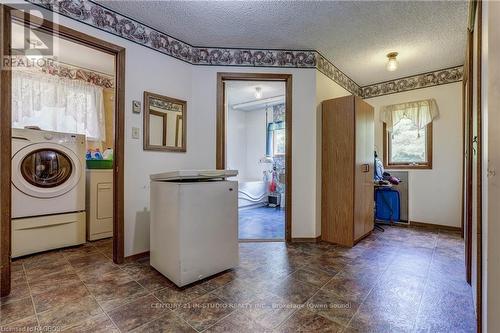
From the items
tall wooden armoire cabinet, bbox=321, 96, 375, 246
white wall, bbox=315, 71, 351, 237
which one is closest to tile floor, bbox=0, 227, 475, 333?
tall wooden armoire cabinet, bbox=321, 96, 375, 246

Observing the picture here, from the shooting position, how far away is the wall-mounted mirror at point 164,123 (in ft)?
8.05

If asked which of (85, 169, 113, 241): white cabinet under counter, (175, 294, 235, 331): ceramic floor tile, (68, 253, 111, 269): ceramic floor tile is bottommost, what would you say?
(68, 253, 111, 269): ceramic floor tile

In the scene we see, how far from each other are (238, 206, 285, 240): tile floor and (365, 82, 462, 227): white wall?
220 cm

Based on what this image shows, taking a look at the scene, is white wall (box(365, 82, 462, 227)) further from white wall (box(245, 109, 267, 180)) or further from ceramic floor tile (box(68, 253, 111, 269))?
ceramic floor tile (box(68, 253, 111, 269))

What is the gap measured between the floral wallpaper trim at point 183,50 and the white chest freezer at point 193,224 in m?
1.50

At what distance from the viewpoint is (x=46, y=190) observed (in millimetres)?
2504

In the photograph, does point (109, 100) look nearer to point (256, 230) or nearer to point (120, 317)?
point (256, 230)

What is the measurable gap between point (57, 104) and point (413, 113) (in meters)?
5.36

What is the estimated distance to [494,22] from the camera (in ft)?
3.02

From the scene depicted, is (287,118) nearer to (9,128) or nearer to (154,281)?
(154,281)

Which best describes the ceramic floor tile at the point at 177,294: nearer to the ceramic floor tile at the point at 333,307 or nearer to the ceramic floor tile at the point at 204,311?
the ceramic floor tile at the point at 204,311

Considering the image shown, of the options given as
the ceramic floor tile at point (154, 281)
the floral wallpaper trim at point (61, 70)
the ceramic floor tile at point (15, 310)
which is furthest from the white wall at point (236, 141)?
the ceramic floor tile at point (15, 310)

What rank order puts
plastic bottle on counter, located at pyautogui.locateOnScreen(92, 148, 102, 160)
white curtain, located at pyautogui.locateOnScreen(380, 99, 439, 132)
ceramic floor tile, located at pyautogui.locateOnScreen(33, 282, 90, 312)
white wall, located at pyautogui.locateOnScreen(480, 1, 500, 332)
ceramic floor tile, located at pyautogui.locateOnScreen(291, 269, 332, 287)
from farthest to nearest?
white curtain, located at pyautogui.locateOnScreen(380, 99, 439, 132) < plastic bottle on counter, located at pyautogui.locateOnScreen(92, 148, 102, 160) < ceramic floor tile, located at pyautogui.locateOnScreen(291, 269, 332, 287) < ceramic floor tile, located at pyautogui.locateOnScreen(33, 282, 90, 312) < white wall, located at pyautogui.locateOnScreen(480, 1, 500, 332)

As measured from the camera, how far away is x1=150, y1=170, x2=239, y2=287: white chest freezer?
5.78ft
